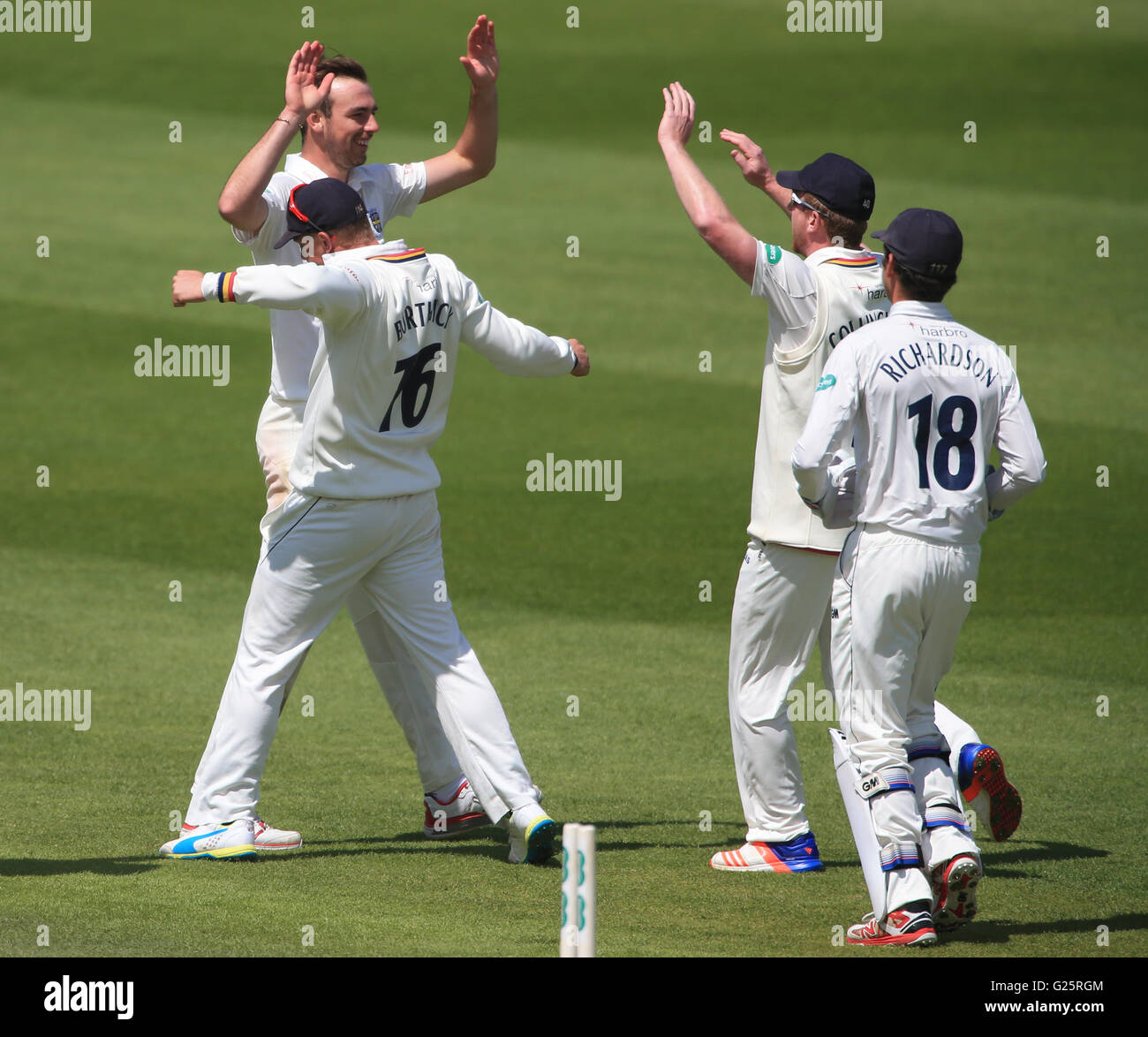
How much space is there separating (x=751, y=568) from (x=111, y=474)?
9.92 m

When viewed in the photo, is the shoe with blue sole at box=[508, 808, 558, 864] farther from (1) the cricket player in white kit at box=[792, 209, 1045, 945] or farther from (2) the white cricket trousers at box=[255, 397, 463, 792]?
(1) the cricket player in white kit at box=[792, 209, 1045, 945]

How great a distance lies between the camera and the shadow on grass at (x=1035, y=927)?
573 cm

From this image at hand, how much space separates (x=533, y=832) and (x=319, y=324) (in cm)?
231

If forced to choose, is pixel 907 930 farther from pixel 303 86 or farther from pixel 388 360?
pixel 303 86

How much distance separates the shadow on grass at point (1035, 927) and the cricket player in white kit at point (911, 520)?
0.47ft

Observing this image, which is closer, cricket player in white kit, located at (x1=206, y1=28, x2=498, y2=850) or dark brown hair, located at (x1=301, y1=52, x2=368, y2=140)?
cricket player in white kit, located at (x1=206, y1=28, x2=498, y2=850)

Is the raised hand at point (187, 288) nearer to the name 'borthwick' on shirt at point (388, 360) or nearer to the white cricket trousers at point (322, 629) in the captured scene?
the name 'borthwick' on shirt at point (388, 360)

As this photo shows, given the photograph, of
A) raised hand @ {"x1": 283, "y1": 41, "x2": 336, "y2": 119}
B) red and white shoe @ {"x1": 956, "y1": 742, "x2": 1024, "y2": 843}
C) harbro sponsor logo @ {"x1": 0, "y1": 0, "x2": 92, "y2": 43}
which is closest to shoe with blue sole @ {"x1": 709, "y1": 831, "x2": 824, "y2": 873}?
red and white shoe @ {"x1": 956, "y1": 742, "x2": 1024, "y2": 843}

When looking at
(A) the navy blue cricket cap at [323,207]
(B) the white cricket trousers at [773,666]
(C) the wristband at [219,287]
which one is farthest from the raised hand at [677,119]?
(C) the wristband at [219,287]
